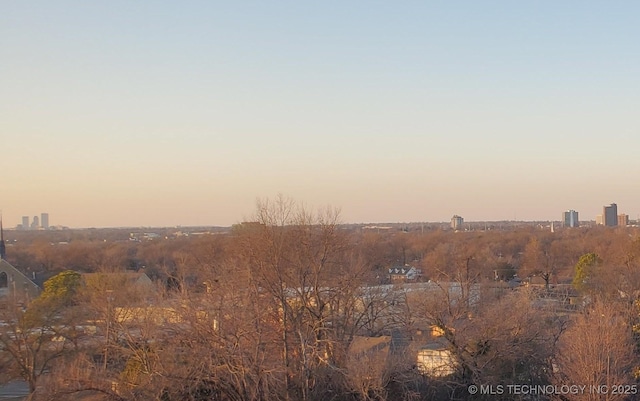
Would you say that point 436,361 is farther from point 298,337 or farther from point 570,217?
point 570,217

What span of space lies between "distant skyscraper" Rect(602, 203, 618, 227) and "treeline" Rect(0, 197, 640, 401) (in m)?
125

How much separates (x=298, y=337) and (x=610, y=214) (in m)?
135

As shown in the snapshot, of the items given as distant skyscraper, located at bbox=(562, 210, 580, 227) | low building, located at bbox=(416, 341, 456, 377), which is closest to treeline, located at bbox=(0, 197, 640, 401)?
low building, located at bbox=(416, 341, 456, 377)

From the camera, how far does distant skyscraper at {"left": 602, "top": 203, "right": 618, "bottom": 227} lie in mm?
132250

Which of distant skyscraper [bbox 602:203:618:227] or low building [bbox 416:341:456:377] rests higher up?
distant skyscraper [bbox 602:203:618:227]

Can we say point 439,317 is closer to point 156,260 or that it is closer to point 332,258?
point 332,258

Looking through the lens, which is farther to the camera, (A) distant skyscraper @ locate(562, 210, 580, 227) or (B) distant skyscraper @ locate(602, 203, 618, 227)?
(A) distant skyscraper @ locate(562, 210, 580, 227)

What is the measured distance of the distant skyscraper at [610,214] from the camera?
13225cm

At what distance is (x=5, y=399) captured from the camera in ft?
55.0

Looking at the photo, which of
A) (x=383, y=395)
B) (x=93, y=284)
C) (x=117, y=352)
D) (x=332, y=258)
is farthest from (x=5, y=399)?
(x=383, y=395)

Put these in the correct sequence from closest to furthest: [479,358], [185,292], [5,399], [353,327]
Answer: [185,292] < [479,358] < [353,327] < [5,399]

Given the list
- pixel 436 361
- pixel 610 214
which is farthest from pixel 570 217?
pixel 436 361

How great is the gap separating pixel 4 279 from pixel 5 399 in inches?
567

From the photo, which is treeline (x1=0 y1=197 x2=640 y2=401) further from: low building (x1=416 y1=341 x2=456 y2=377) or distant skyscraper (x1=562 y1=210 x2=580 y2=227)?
distant skyscraper (x1=562 y1=210 x2=580 y2=227)
